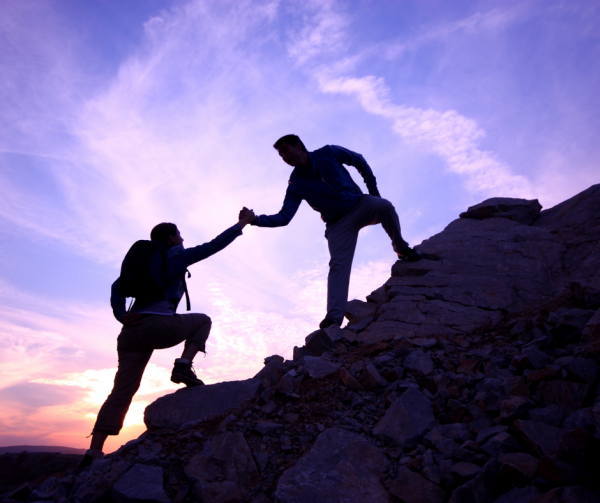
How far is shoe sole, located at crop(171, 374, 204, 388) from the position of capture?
4.30 metres

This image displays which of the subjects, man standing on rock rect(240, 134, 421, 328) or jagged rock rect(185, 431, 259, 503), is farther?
man standing on rock rect(240, 134, 421, 328)

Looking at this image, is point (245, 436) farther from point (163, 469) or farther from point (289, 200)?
point (289, 200)

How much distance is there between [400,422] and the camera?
315 cm

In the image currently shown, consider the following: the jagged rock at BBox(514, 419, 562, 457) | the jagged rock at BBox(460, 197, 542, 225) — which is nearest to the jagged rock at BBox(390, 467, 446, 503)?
the jagged rock at BBox(514, 419, 562, 457)

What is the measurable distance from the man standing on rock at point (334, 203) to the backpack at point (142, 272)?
5.56 feet

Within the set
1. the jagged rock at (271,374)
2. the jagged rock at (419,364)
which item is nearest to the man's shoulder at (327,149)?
the jagged rock at (271,374)

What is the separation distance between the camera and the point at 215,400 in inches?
164

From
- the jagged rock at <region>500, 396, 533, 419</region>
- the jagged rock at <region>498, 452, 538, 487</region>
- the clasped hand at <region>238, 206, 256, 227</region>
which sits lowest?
the jagged rock at <region>498, 452, 538, 487</region>

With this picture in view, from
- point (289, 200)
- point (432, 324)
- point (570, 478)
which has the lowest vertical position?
point (570, 478)

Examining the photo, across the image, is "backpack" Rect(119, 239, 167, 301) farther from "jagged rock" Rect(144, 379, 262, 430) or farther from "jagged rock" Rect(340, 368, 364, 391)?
"jagged rock" Rect(340, 368, 364, 391)

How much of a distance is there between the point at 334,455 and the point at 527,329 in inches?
93.0

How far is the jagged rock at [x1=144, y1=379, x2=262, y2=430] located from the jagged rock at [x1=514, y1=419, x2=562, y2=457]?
2334 mm

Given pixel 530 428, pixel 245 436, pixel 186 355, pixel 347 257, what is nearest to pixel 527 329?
pixel 530 428

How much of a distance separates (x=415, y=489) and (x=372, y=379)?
1.18 m
